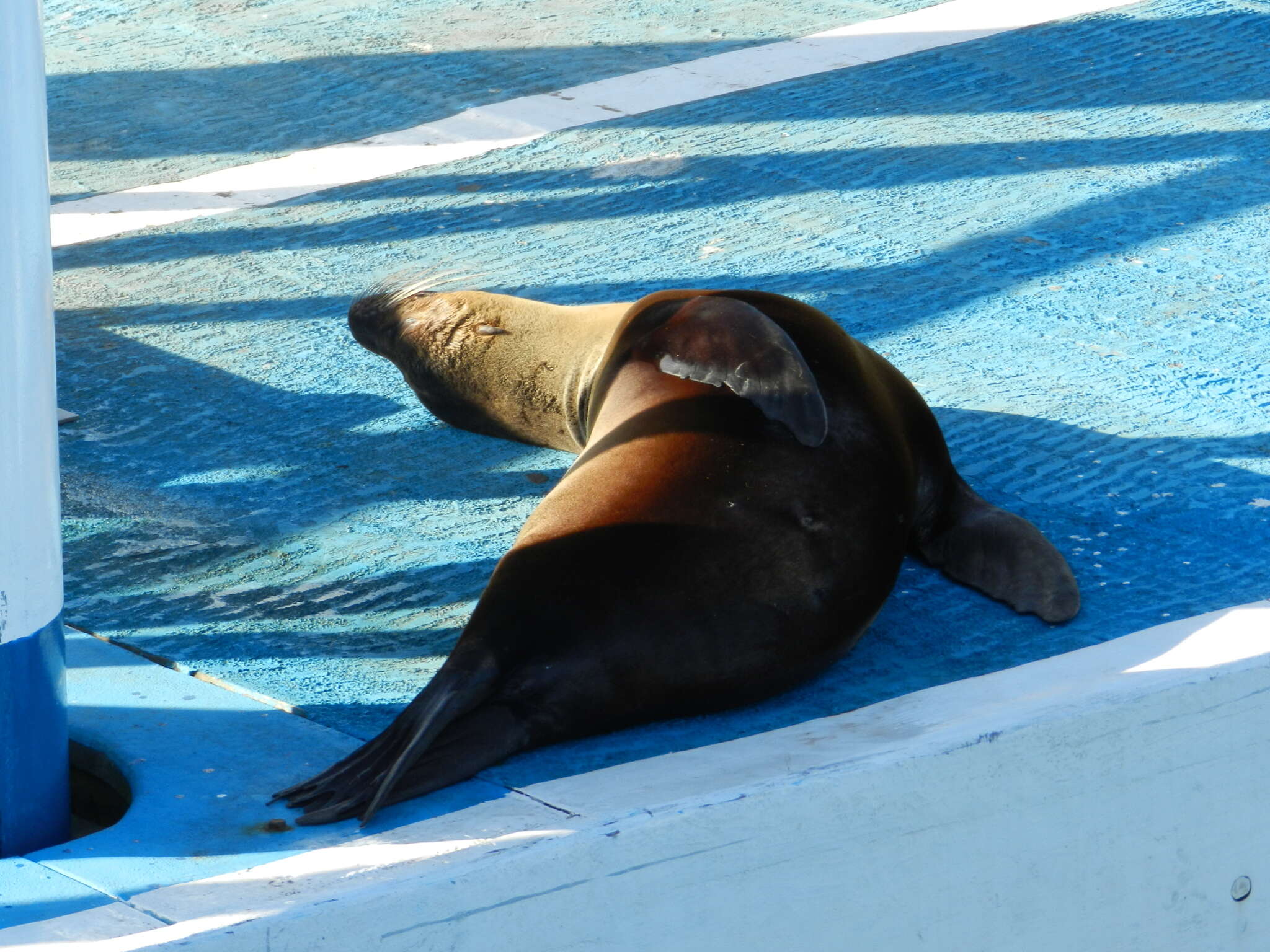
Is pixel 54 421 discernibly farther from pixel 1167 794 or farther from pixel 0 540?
pixel 1167 794

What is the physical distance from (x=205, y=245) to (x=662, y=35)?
10.2ft

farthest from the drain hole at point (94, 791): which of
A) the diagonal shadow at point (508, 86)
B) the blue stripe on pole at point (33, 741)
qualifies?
the diagonal shadow at point (508, 86)

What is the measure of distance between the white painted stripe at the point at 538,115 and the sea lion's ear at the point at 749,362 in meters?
3.29

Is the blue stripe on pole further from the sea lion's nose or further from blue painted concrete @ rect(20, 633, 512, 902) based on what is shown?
the sea lion's nose

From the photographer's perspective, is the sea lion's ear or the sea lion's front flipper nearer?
the sea lion's ear

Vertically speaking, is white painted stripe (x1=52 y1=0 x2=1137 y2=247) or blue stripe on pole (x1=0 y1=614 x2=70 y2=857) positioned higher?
white painted stripe (x1=52 y1=0 x2=1137 y2=247)

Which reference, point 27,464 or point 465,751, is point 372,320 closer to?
point 465,751

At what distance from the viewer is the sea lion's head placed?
4281 millimetres

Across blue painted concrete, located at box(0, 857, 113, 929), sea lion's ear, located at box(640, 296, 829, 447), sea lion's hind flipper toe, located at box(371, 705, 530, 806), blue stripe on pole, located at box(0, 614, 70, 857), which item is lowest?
sea lion's hind flipper toe, located at box(371, 705, 530, 806)

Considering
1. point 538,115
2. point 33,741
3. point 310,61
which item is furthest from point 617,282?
point 310,61

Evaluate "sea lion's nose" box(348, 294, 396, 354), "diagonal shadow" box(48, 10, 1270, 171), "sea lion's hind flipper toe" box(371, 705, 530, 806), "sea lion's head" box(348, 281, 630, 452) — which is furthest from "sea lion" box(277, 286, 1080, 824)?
"diagonal shadow" box(48, 10, 1270, 171)

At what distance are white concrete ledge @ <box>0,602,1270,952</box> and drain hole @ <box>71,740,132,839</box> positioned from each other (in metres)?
0.50

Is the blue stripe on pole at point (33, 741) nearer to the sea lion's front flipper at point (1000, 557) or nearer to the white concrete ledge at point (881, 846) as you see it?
the white concrete ledge at point (881, 846)

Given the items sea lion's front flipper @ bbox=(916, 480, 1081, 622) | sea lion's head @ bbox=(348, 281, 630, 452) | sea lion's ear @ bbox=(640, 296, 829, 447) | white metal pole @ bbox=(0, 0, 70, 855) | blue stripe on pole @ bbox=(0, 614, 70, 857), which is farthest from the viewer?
sea lion's head @ bbox=(348, 281, 630, 452)
